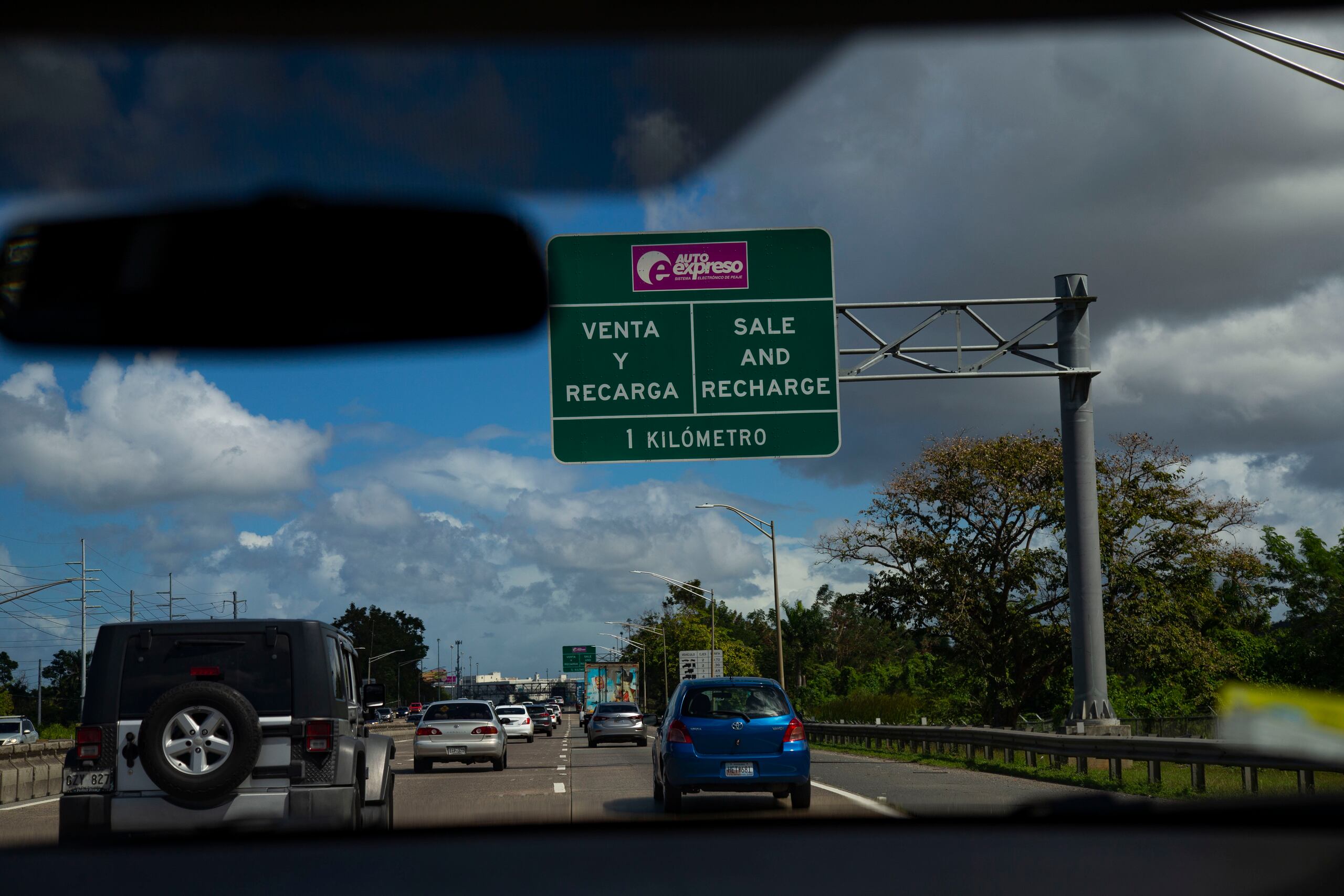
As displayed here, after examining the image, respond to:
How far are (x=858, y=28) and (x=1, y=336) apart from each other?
2.68 m

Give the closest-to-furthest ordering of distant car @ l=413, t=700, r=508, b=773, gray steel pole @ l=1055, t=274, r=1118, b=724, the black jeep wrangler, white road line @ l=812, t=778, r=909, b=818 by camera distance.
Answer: white road line @ l=812, t=778, r=909, b=818, the black jeep wrangler, gray steel pole @ l=1055, t=274, r=1118, b=724, distant car @ l=413, t=700, r=508, b=773

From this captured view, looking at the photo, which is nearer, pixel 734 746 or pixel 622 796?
pixel 734 746

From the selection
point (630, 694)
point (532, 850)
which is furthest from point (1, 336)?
point (630, 694)

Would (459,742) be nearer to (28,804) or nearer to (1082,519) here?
(28,804)

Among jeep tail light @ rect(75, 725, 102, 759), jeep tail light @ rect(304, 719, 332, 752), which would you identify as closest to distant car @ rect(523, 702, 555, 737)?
jeep tail light @ rect(304, 719, 332, 752)

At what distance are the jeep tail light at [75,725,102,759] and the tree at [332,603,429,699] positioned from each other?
1829 millimetres

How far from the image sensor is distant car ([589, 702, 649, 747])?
40531 mm

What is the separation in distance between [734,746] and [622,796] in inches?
157

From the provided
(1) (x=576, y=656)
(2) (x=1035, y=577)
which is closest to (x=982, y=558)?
(2) (x=1035, y=577)

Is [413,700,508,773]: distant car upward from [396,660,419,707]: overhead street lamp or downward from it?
downward

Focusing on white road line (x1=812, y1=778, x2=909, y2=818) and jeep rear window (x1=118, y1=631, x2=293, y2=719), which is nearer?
white road line (x1=812, y1=778, x2=909, y2=818)

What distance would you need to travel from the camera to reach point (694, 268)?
1945cm

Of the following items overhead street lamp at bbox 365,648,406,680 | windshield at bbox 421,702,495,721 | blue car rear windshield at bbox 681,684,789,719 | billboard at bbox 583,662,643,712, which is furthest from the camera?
billboard at bbox 583,662,643,712

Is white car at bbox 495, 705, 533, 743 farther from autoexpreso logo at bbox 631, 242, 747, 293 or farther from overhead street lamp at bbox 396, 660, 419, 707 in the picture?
overhead street lamp at bbox 396, 660, 419, 707
